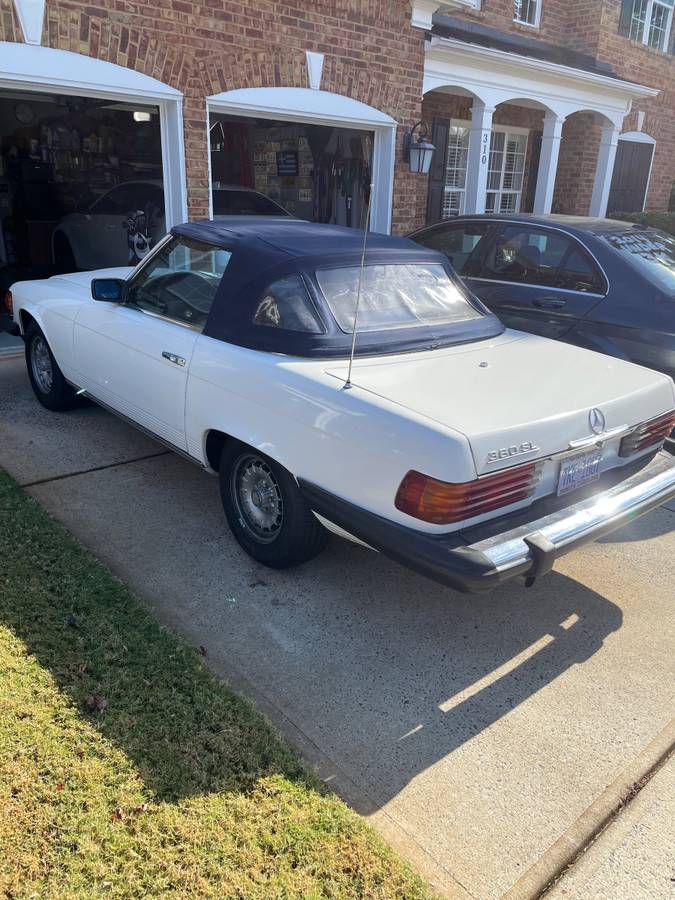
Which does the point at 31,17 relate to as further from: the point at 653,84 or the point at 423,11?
the point at 653,84

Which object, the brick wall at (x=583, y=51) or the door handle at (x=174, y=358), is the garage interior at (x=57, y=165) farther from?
the door handle at (x=174, y=358)

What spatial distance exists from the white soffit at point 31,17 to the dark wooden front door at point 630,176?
41.0ft

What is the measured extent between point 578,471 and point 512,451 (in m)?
0.57

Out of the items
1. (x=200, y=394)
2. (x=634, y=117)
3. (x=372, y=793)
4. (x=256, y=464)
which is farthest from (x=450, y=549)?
(x=634, y=117)

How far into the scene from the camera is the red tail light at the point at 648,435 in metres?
3.44

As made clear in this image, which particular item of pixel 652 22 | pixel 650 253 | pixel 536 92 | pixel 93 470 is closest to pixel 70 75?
pixel 93 470

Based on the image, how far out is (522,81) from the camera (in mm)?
11461

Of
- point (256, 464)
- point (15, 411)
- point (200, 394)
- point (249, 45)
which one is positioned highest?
point (249, 45)

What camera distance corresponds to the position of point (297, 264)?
356 centimetres

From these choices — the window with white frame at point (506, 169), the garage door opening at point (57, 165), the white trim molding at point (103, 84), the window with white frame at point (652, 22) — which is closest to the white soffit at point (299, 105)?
the white trim molding at point (103, 84)

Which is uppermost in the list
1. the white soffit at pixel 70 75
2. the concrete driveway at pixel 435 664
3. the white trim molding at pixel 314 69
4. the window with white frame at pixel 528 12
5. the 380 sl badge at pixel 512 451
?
the window with white frame at pixel 528 12

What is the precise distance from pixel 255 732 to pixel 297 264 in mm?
2191

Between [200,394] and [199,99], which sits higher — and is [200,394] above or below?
below

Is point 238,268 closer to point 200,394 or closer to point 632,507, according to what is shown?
point 200,394
